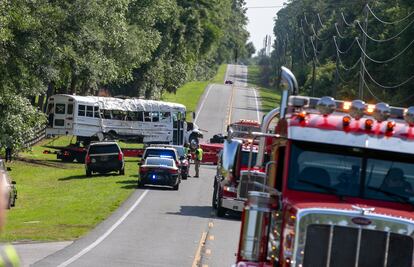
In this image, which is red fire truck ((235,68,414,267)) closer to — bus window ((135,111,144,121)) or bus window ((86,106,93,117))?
bus window ((86,106,93,117))

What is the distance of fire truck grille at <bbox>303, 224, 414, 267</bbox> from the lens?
1128 cm

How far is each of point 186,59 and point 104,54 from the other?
43624 mm

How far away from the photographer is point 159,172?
147 ft

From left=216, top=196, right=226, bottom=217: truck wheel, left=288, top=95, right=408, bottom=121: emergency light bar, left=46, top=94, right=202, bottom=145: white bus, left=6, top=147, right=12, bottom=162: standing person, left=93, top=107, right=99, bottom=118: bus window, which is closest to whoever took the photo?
left=288, top=95, right=408, bottom=121: emergency light bar

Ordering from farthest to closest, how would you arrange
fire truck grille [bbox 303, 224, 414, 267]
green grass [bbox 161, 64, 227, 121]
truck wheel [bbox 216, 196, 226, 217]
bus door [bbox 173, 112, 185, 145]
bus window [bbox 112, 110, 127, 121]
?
1. green grass [bbox 161, 64, 227, 121]
2. bus door [bbox 173, 112, 185, 145]
3. bus window [bbox 112, 110, 127, 121]
4. truck wheel [bbox 216, 196, 226, 217]
5. fire truck grille [bbox 303, 224, 414, 267]

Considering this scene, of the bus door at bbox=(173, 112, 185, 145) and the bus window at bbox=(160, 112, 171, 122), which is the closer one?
the bus window at bbox=(160, 112, 171, 122)

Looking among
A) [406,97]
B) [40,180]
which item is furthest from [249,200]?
[406,97]

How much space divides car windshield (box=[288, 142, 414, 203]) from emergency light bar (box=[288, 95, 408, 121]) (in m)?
0.49

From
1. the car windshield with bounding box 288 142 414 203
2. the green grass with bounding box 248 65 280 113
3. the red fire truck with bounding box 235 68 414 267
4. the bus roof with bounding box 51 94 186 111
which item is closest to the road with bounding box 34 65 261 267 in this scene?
the red fire truck with bounding box 235 68 414 267

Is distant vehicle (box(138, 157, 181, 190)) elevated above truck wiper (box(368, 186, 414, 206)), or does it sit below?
below

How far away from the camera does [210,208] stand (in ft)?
127

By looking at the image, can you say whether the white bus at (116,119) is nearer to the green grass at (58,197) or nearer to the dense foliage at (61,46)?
the dense foliage at (61,46)

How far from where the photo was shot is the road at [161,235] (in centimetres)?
2302

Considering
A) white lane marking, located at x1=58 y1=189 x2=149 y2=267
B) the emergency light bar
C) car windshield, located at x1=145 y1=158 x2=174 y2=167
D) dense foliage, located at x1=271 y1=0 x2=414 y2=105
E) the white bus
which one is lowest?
white lane marking, located at x1=58 y1=189 x2=149 y2=267
